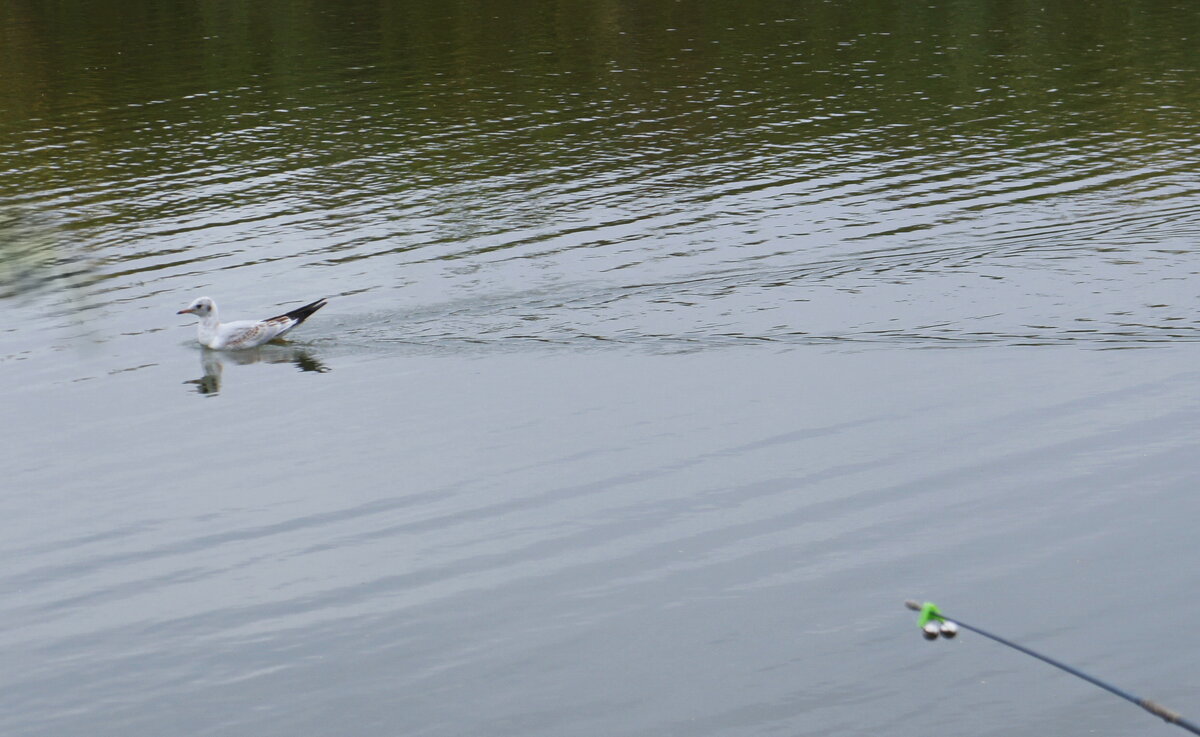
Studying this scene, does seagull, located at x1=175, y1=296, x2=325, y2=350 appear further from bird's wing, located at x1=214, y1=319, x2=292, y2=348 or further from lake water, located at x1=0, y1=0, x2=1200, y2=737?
lake water, located at x1=0, y1=0, x2=1200, y2=737

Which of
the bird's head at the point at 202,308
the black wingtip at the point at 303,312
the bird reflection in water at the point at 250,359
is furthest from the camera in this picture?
the bird's head at the point at 202,308

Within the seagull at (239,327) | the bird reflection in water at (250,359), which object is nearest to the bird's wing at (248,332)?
the seagull at (239,327)

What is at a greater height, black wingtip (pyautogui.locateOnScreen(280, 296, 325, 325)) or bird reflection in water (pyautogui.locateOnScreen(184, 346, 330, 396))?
black wingtip (pyautogui.locateOnScreen(280, 296, 325, 325))

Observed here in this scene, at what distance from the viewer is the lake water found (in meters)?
13.1

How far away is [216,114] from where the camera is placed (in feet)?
145

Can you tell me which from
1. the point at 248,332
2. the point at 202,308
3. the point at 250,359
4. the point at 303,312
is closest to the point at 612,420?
the point at 303,312

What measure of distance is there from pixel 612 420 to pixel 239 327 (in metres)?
6.76

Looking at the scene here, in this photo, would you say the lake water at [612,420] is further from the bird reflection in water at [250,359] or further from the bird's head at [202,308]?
the bird's head at [202,308]

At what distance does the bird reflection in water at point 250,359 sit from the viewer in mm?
22203

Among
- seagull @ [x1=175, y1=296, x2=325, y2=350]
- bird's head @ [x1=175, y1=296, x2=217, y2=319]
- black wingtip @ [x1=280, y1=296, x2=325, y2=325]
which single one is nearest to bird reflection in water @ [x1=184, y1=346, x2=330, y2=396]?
seagull @ [x1=175, y1=296, x2=325, y2=350]

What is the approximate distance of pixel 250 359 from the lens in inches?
904

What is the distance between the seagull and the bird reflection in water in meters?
0.12

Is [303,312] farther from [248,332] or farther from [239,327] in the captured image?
[239,327]

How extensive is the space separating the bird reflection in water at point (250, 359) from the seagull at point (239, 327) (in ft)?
0.38
